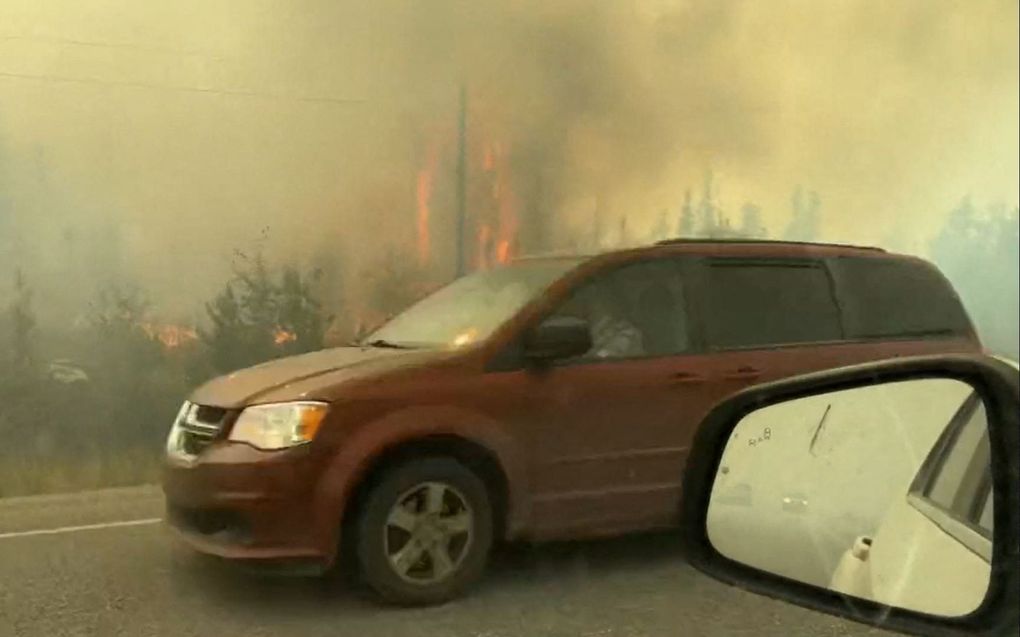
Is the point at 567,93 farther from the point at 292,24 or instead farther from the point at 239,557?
the point at 239,557

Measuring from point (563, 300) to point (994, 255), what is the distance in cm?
282

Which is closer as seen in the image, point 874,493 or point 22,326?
point 874,493

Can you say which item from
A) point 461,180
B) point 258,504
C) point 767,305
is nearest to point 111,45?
point 461,180

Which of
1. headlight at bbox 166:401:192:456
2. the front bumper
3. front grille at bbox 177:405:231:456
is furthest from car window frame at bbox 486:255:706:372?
headlight at bbox 166:401:192:456

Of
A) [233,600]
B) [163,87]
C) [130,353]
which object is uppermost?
[163,87]

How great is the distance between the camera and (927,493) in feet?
6.62

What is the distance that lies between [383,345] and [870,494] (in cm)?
213

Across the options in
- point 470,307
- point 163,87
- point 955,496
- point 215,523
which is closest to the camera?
point 955,496

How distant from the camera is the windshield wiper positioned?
3924mm

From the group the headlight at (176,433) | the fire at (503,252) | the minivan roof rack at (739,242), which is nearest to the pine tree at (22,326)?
the headlight at (176,433)

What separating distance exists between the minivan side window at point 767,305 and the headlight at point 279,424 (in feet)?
5.32

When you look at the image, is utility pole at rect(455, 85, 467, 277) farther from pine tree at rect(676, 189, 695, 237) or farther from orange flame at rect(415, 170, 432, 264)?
pine tree at rect(676, 189, 695, 237)

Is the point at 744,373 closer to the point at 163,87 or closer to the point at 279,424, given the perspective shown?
the point at 279,424

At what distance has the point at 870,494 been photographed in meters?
2.24
